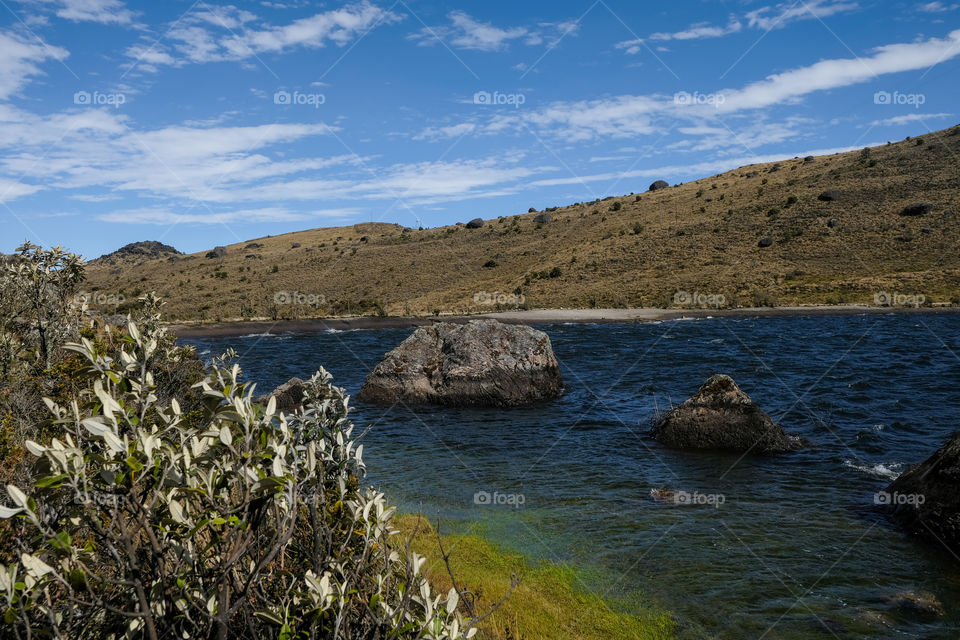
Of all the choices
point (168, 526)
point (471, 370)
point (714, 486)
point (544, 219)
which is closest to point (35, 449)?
point (168, 526)

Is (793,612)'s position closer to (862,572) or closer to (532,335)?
(862,572)

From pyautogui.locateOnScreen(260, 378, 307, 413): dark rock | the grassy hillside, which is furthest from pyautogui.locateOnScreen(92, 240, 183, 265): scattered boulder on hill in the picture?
pyautogui.locateOnScreen(260, 378, 307, 413): dark rock

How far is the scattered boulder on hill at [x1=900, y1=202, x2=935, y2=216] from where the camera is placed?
70.6 m

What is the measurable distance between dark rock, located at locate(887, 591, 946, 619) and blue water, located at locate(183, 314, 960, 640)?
10 centimetres

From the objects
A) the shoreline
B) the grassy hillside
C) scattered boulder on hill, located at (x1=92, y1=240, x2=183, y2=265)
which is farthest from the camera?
scattered boulder on hill, located at (x1=92, y1=240, x2=183, y2=265)

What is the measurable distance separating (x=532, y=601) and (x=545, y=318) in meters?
49.1

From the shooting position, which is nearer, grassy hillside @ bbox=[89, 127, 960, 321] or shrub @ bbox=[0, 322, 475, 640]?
shrub @ bbox=[0, 322, 475, 640]

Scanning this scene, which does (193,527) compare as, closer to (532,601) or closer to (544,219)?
(532,601)

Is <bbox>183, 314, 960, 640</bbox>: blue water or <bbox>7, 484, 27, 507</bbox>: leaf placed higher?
<bbox>7, 484, 27, 507</bbox>: leaf

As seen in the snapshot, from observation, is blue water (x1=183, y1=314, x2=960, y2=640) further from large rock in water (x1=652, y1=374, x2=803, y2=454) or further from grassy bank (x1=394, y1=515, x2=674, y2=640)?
large rock in water (x1=652, y1=374, x2=803, y2=454)

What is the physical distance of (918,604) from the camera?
26.0 feet

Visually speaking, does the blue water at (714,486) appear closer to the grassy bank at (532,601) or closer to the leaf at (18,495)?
the grassy bank at (532,601)

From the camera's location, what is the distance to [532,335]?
24062mm

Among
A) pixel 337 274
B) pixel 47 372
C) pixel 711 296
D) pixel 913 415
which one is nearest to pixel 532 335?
pixel 913 415
